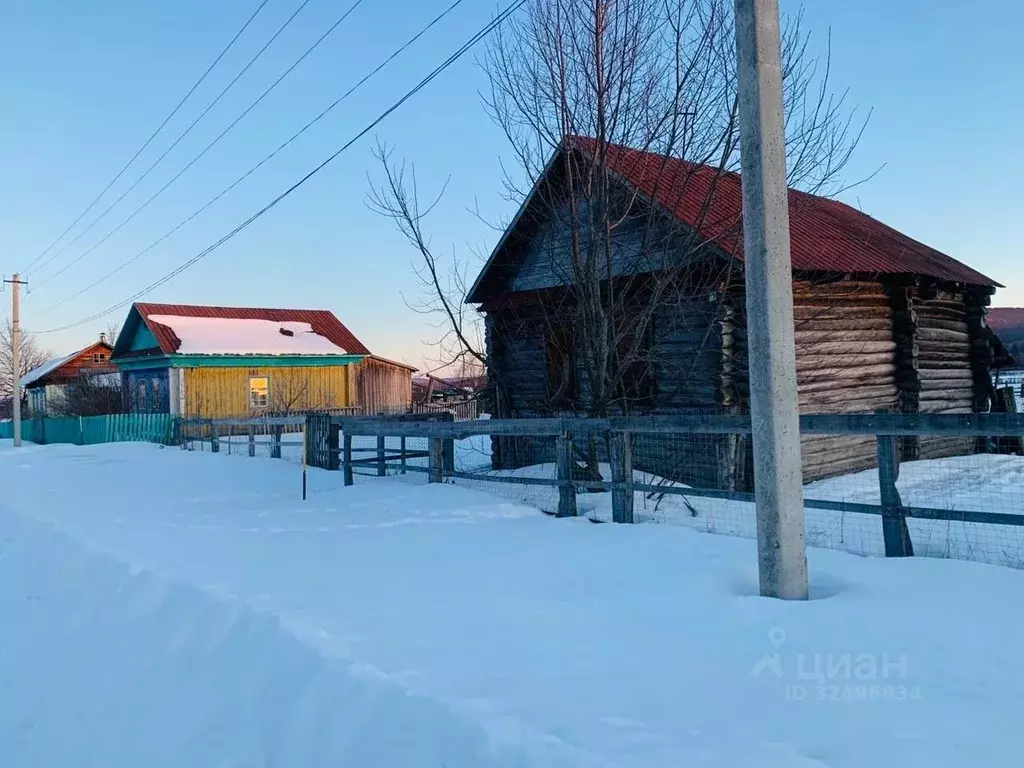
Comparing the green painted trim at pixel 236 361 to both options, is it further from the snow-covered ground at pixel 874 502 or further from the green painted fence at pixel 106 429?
the snow-covered ground at pixel 874 502

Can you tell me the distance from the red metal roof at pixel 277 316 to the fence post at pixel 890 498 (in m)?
28.7

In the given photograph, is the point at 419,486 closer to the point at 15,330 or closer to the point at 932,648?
the point at 932,648

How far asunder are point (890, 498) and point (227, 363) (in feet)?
92.2

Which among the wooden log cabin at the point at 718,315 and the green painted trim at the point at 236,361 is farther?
the green painted trim at the point at 236,361

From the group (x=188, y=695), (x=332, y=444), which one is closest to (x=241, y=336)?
(x=332, y=444)

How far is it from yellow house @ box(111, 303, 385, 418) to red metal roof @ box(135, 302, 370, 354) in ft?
0.18

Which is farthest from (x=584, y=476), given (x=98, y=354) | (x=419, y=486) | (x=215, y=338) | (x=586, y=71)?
(x=98, y=354)

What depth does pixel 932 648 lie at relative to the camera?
378 centimetres

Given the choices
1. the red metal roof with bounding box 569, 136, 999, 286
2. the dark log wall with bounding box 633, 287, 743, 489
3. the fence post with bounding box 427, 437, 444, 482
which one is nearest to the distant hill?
the red metal roof with bounding box 569, 136, 999, 286

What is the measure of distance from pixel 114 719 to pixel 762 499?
13.0ft

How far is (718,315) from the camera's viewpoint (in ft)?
39.0

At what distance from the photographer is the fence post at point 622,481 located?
7207mm

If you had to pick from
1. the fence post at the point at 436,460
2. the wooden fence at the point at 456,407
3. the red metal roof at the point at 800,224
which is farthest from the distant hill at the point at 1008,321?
the fence post at the point at 436,460

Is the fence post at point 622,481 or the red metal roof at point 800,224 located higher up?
the red metal roof at point 800,224
